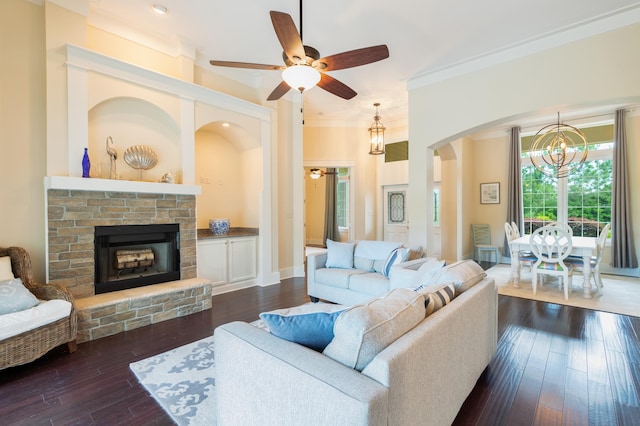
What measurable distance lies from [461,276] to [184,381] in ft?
7.02

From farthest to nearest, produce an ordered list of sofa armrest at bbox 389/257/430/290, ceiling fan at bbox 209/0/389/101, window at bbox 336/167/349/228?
window at bbox 336/167/349/228 < sofa armrest at bbox 389/257/430/290 < ceiling fan at bbox 209/0/389/101

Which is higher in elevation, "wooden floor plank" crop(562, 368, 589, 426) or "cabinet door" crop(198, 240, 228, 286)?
"cabinet door" crop(198, 240, 228, 286)

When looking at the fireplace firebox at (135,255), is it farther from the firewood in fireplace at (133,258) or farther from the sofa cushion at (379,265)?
the sofa cushion at (379,265)

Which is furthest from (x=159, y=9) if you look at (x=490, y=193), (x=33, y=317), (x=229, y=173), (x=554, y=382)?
(x=490, y=193)

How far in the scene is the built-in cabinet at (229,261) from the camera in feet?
14.6

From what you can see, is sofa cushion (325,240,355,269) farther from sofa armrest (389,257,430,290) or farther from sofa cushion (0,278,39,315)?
sofa cushion (0,278,39,315)

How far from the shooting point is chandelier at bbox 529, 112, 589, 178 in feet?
16.9

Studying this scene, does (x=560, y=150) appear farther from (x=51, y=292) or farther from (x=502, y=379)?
(x=51, y=292)

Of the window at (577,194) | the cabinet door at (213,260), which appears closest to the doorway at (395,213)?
the window at (577,194)

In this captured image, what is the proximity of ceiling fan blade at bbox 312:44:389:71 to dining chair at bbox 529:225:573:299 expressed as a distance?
11.7 ft

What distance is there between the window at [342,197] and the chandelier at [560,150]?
534 cm

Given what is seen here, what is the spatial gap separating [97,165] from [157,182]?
0.63 metres

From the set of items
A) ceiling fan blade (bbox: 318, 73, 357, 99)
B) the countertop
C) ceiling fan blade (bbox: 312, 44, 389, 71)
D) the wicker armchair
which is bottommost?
the wicker armchair

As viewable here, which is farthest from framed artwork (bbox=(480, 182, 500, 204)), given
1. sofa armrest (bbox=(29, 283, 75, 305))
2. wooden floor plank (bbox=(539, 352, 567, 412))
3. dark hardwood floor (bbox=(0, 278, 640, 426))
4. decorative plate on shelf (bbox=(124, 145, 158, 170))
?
sofa armrest (bbox=(29, 283, 75, 305))
